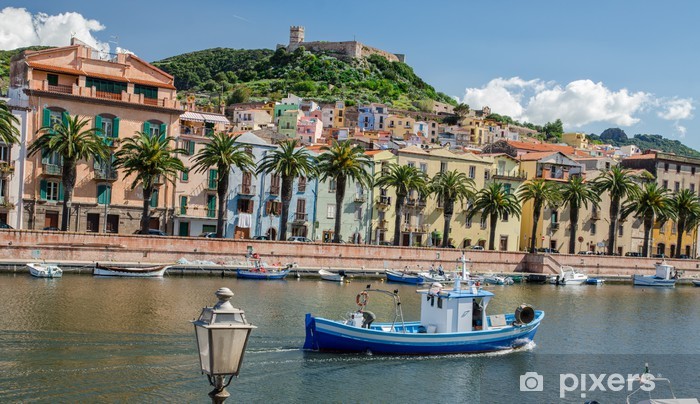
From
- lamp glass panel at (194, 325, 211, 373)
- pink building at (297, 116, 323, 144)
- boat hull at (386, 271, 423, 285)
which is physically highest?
pink building at (297, 116, 323, 144)

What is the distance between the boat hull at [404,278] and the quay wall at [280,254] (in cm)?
332

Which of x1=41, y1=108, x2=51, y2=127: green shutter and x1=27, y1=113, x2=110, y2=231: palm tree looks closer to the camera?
x1=27, y1=113, x2=110, y2=231: palm tree

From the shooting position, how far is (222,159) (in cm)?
7388

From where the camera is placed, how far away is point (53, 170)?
244 feet

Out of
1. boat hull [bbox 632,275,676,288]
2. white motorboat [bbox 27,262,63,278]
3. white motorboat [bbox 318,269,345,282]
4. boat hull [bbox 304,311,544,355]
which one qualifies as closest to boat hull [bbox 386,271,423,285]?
white motorboat [bbox 318,269,345,282]

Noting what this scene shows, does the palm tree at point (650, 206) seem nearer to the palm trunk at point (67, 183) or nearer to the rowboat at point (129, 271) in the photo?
the rowboat at point (129, 271)

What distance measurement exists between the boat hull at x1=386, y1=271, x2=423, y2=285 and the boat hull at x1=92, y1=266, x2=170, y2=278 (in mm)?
22579

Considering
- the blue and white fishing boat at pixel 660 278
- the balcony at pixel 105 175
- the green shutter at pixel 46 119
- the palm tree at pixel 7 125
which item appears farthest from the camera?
the blue and white fishing boat at pixel 660 278

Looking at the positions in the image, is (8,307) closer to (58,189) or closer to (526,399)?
(526,399)

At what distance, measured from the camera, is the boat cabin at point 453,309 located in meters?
40.6

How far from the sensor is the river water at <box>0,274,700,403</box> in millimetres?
30859

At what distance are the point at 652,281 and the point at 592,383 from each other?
61081 millimetres

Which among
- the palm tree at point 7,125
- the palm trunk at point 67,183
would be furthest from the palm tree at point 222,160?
the palm tree at point 7,125

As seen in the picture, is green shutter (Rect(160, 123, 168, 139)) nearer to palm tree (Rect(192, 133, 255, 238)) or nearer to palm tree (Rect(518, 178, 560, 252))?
palm tree (Rect(192, 133, 255, 238))
